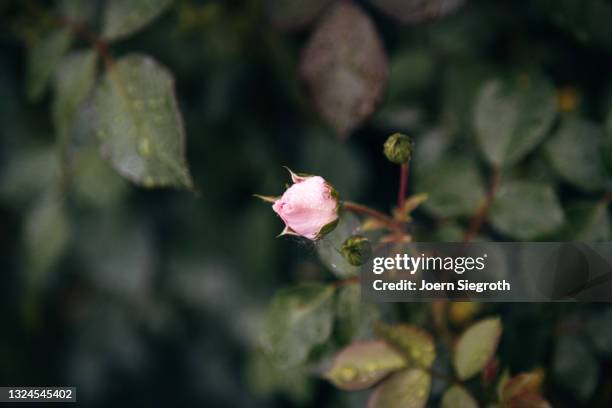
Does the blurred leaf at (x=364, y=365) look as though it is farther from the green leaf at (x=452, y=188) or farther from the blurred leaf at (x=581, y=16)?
the blurred leaf at (x=581, y=16)

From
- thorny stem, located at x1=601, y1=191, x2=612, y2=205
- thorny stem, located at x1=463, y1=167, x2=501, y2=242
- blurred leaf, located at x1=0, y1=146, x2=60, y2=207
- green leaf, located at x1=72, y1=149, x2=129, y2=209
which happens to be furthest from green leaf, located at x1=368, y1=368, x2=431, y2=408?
blurred leaf, located at x1=0, y1=146, x2=60, y2=207

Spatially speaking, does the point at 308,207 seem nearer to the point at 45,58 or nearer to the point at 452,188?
the point at 452,188

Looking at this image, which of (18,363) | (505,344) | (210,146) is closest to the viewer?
(505,344)

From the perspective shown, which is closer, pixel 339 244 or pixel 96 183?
pixel 339 244

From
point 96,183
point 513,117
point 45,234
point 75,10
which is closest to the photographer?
point 513,117

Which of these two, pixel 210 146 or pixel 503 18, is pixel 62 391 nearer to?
pixel 210 146

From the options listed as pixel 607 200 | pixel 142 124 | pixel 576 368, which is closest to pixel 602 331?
pixel 576 368

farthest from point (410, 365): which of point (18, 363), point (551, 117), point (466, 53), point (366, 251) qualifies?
point (18, 363)
